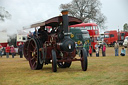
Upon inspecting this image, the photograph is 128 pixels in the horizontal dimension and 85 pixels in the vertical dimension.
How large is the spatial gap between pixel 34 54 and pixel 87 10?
143 feet

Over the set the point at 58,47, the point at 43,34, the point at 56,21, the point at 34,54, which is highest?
the point at 56,21

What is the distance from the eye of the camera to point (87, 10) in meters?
54.6

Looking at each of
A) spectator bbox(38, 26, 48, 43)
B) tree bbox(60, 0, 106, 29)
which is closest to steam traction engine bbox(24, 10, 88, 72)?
spectator bbox(38, 26, 48, 43)

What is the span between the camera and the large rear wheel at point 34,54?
11.5 metres

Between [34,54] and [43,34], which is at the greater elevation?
[43,34]

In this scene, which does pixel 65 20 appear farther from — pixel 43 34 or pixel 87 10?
pixel 87 10

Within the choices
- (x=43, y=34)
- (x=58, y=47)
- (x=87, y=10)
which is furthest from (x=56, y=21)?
(x=87, y=10)

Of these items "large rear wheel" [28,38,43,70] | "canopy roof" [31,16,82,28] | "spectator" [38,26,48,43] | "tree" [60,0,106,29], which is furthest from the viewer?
"tree" [60,0,106,29]

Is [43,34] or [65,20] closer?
[65,20]

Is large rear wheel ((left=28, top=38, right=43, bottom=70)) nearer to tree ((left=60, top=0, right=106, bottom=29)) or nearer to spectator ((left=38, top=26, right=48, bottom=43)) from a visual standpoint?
spectator ((left=38, top=26, right=48, bottom=43))

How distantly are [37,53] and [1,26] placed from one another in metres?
14.0

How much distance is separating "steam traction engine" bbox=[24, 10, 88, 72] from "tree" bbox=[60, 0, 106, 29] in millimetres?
42893

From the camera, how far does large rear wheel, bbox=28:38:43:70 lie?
37.7ft

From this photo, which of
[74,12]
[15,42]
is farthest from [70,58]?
[74,12]
